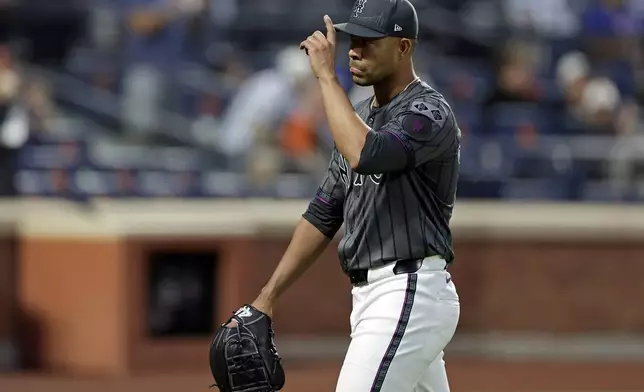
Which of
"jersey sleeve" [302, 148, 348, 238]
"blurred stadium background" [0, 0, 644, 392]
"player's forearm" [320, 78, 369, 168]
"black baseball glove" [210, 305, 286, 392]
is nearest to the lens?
"player's forearm" [320, 78, 369, 168]

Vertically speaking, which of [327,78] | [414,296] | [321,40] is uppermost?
[321,40]

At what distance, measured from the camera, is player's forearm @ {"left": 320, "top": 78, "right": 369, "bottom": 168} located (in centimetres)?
370

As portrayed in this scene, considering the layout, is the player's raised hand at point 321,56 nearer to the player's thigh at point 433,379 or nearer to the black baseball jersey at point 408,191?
the black baseball jersey at point 408,191

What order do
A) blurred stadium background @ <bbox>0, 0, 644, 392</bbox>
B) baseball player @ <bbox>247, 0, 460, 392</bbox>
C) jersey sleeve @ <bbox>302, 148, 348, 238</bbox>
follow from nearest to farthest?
baseball player @ <bbox>247, 0, 460, 392</bbox>, jersey sleeve @ <bbox>302, 148, 348, 238</bbox>, blurred stadium background @ <bbox>0, 0, 644, 392</bbox>

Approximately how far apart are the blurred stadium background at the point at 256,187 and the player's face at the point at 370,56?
16.8ft

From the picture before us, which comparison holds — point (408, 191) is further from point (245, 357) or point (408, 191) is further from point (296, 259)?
point (245, 357)

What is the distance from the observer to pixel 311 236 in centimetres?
419

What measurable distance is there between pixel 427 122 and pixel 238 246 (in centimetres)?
637

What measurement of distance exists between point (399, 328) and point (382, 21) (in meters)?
0.90

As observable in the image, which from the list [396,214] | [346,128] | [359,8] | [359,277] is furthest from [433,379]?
[359,8]

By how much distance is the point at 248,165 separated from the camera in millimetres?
10250

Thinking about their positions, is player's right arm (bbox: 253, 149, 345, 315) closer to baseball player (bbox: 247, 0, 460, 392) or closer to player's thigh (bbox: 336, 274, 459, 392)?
baseball player (bbox: 247, 0, 460, 392)

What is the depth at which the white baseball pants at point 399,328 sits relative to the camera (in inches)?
152

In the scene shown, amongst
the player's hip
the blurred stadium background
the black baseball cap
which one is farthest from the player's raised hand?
the blurred stadium background
